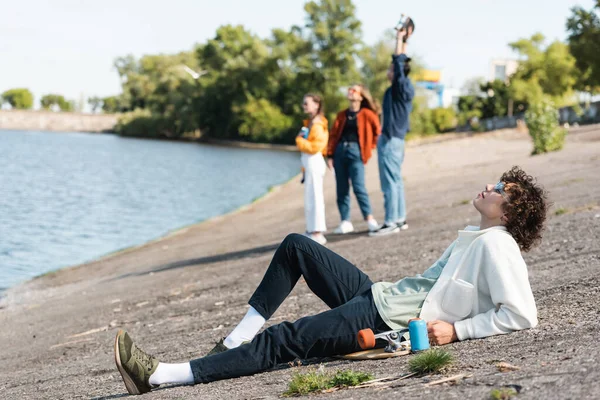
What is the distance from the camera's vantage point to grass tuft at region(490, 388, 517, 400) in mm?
3848

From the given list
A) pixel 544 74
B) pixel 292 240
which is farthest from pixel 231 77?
pixel 292 240

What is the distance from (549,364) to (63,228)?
2131cm

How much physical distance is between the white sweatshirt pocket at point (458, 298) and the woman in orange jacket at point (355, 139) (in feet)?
23.6

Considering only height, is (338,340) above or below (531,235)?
below

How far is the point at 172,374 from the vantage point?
5.05 meters

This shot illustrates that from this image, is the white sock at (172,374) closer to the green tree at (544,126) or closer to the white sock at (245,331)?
the white sock at (245,331)

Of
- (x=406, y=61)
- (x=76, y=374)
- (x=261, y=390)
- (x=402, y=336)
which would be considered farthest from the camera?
(x=406, y=61)

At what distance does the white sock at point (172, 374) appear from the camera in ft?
16.6

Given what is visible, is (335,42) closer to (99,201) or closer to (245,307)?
(99,201)

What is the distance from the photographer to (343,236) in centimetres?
1370

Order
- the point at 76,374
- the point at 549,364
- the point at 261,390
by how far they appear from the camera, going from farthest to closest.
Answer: the point at 76,374 → the point at 261,390 → the point at 549,364

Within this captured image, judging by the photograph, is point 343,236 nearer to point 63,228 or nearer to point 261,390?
point 261,390

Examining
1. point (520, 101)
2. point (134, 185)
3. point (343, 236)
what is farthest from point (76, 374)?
point (520, 101)

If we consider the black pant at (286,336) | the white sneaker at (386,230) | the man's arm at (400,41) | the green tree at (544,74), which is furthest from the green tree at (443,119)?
the black pant at (286,336)
